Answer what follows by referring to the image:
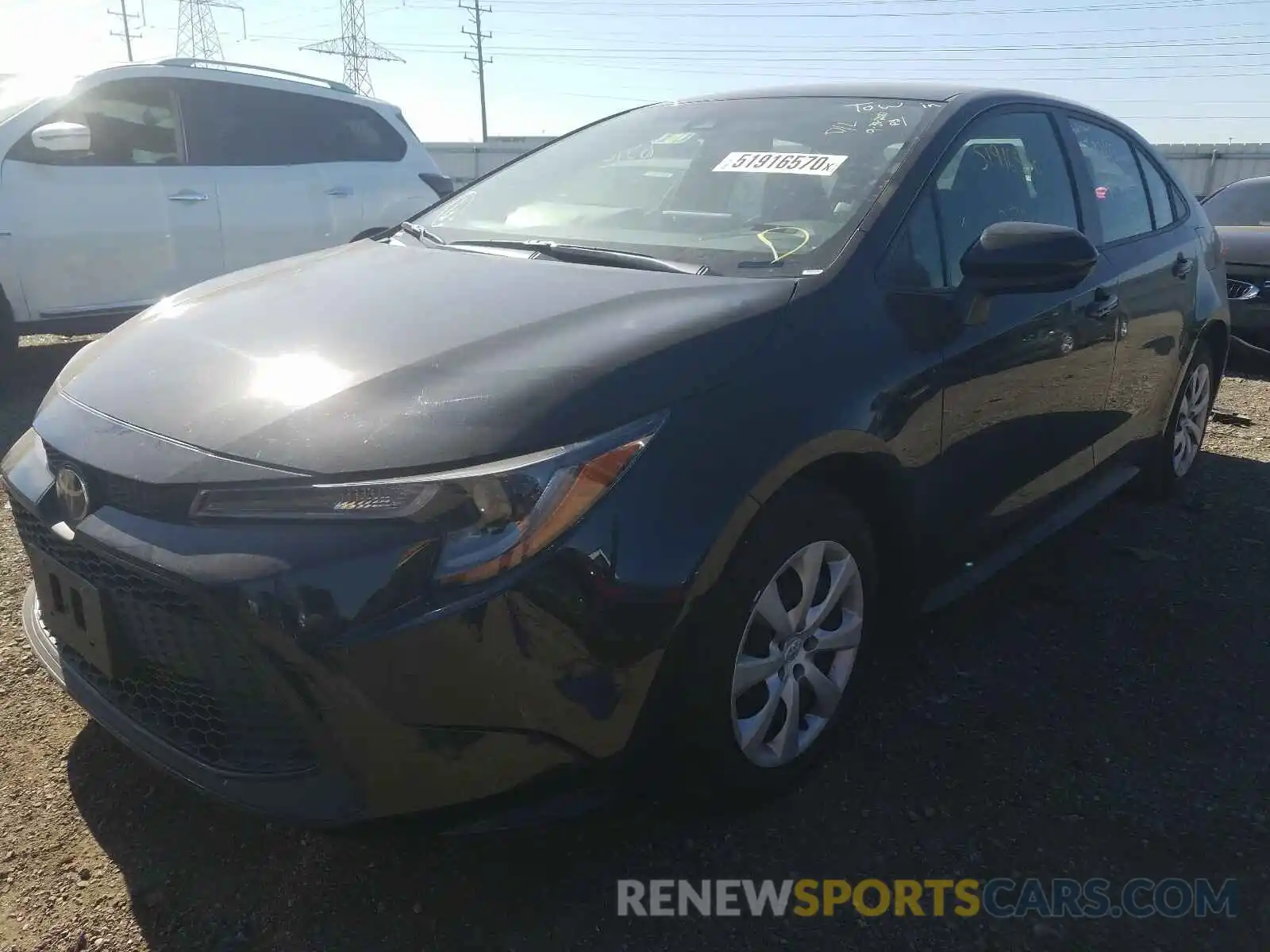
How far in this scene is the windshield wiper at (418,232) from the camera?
2908 mm

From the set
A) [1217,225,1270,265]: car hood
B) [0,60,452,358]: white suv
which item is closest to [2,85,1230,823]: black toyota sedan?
[0,60,452,358]: white suv

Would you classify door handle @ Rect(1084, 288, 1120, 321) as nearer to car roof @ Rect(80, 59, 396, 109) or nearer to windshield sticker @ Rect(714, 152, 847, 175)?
windshield sticker @ Rect(714, 152, 847, 175)

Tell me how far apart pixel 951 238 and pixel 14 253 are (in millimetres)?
4932

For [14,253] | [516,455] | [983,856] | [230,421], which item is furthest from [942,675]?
[14,253]

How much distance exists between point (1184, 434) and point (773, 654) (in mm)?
3097

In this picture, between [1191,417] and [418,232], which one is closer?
[418,232]

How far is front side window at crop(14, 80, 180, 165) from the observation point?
→ 18.1 ft

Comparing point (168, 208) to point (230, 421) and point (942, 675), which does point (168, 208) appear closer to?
point (230, 421)

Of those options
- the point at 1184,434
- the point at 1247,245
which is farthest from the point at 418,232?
the point at 1247,245

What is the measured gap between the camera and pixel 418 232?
9.98 feet

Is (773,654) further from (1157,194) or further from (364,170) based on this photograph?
(364,170)

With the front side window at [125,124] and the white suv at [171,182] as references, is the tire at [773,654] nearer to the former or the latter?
the white suv at [171,182]

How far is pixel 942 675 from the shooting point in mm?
2842

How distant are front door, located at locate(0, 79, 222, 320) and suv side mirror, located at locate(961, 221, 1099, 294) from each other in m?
4.92
